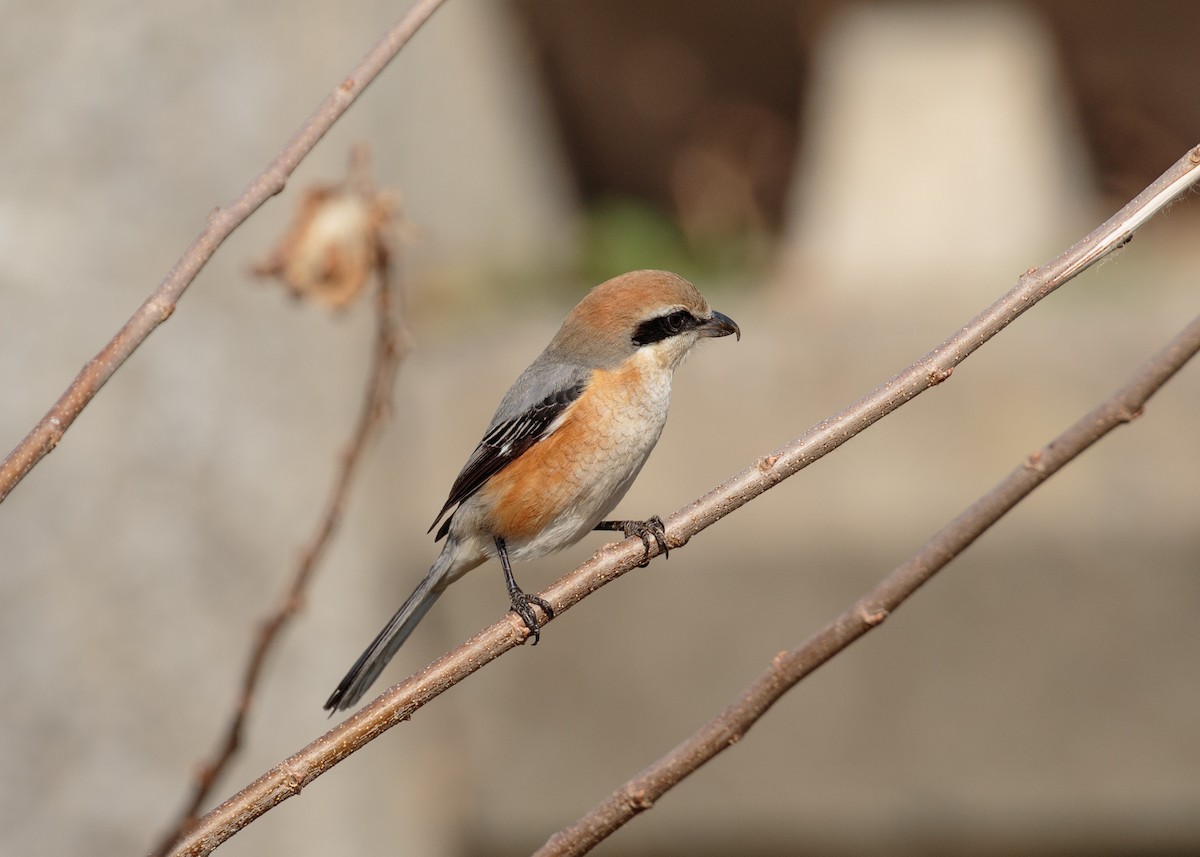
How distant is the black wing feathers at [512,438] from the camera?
2721mm

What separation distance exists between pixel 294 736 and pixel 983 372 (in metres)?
2.79

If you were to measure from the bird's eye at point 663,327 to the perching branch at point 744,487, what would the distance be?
0.88 m

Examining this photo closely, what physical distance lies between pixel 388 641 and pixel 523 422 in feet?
1.87

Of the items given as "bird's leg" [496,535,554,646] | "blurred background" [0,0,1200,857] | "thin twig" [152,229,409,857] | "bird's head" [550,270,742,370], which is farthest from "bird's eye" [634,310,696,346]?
"blurred background" [0,0,1200,857]

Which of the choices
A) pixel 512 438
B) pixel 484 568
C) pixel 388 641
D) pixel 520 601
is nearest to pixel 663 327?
pixel 512 438

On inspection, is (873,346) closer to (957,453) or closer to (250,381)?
(957,453)

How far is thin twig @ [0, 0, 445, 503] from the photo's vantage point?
1.62 meters

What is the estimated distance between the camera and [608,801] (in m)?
1.66

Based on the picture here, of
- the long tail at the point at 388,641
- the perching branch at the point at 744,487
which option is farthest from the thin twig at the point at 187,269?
the long tail at the point at 388,641

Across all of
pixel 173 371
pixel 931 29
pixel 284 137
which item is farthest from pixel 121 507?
pixel 931 29

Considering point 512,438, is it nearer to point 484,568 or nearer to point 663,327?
point 663,327

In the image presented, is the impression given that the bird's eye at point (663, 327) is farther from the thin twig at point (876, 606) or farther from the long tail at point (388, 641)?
the thin twig at point (876, 606)

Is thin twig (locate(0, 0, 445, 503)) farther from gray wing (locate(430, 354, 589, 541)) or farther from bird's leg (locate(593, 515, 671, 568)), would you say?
gray wing (locate(430, 354, 589, 541))

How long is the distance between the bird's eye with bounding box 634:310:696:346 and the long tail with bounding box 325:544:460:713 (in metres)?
0.59
